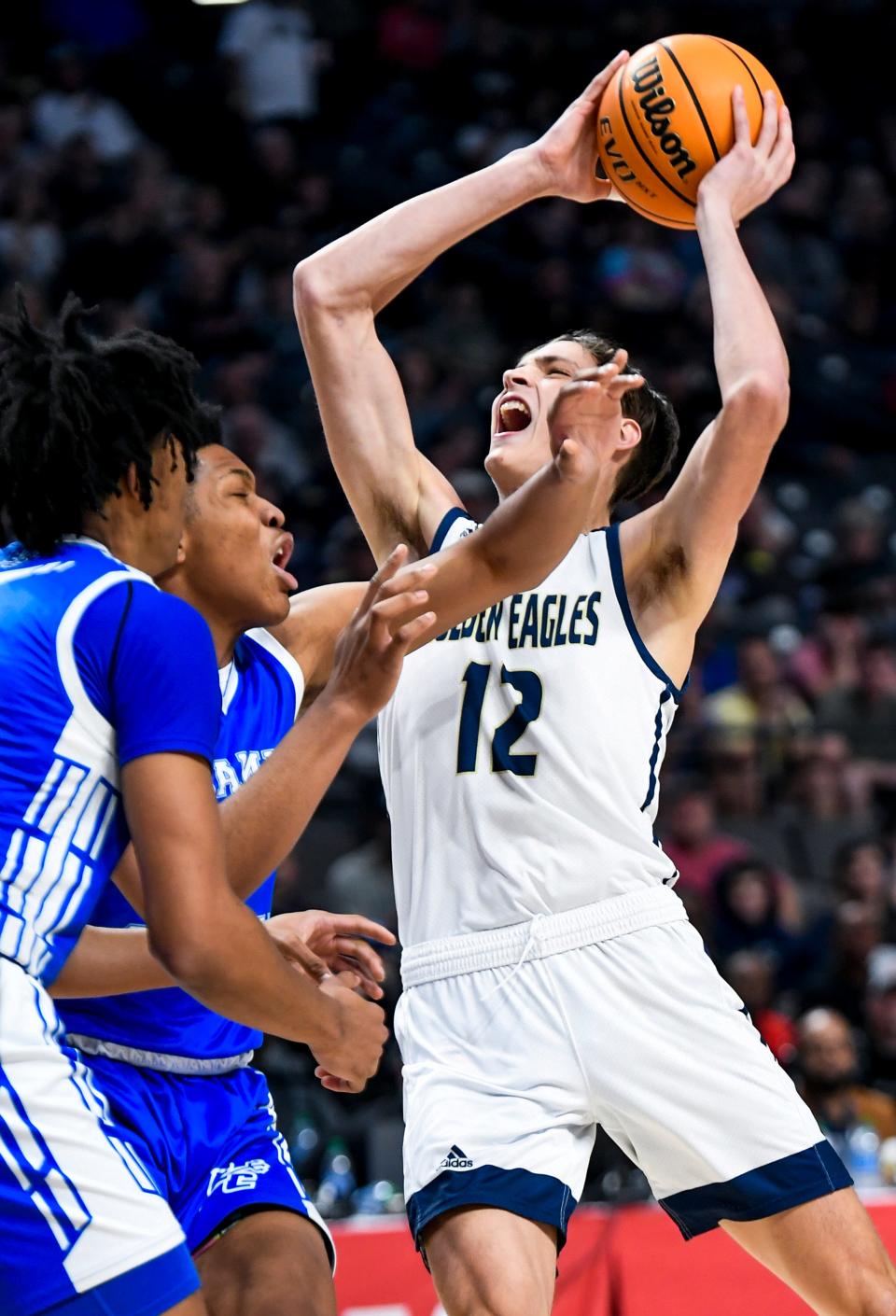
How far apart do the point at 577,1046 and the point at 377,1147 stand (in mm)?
3106

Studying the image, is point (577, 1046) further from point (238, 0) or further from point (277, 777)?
point (238, 0)

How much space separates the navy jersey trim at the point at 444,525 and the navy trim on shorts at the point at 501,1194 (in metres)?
1.29

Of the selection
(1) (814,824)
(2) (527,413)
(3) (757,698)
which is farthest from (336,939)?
(3) (757,698)

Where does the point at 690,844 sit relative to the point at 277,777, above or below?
below

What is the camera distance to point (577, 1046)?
3.31 m

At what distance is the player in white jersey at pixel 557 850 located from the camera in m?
3.23

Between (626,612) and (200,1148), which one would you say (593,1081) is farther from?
(626,612)

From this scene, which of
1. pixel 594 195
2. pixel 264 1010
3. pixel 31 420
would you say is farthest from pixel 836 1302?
pixel 594 195

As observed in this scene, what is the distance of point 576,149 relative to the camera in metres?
4.00

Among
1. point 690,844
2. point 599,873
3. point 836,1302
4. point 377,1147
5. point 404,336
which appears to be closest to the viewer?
point 836,1302

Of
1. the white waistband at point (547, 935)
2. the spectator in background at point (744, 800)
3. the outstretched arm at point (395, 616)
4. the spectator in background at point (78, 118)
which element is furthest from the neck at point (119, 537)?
the spectator in background at point (78, 118)

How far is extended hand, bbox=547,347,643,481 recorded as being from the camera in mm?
2957

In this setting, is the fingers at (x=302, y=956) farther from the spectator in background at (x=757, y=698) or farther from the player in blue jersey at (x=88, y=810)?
the spectator in background at (x=757, y=698)

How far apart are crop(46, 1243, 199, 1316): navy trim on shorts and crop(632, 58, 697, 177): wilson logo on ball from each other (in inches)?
101
